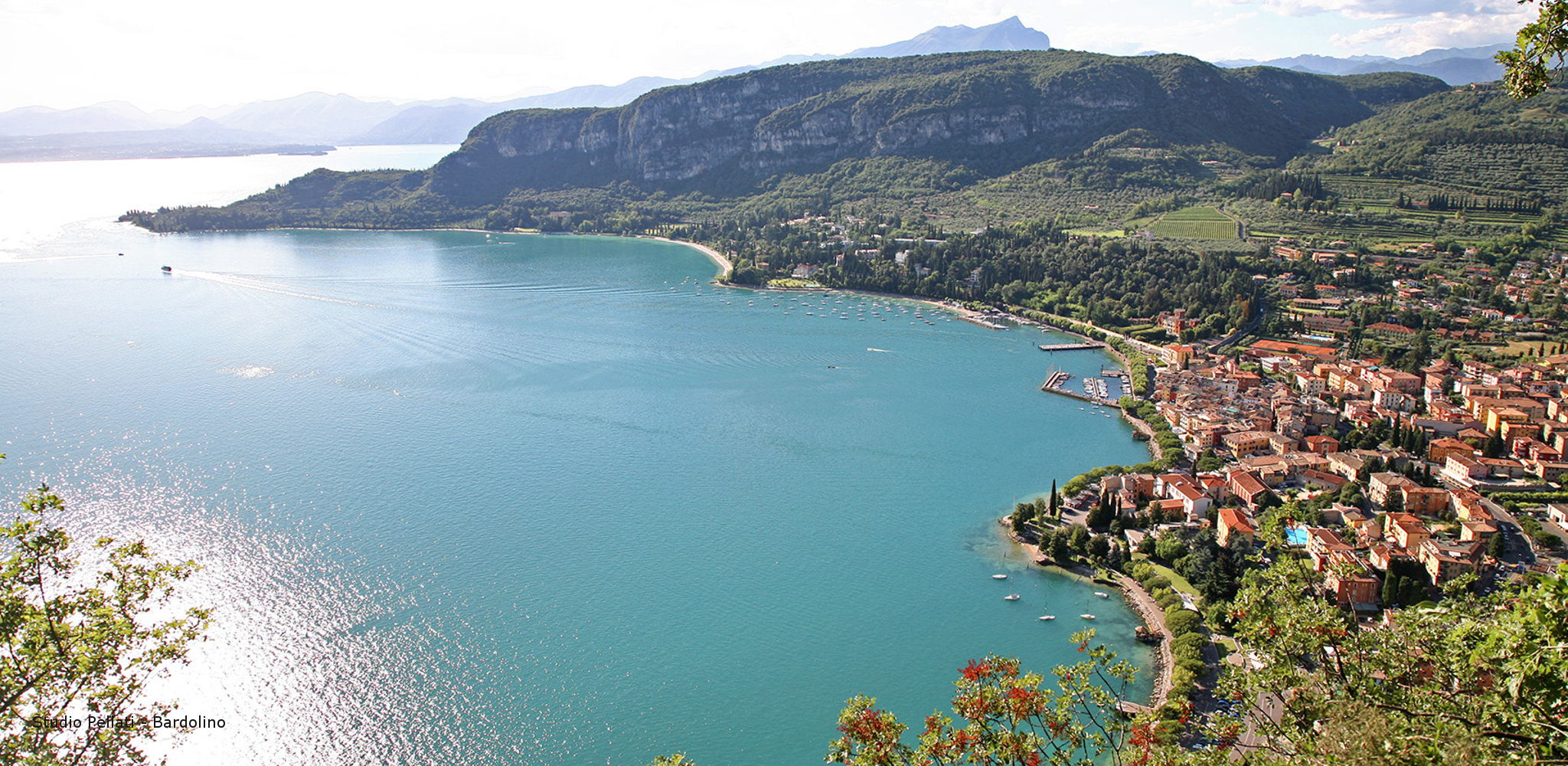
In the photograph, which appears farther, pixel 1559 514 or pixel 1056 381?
pixel 1056 381

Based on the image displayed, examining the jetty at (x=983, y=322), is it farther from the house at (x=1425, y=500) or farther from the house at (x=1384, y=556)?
the house at (x=1384, y=556)

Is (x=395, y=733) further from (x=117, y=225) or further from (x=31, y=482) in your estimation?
(x=117, y=225)

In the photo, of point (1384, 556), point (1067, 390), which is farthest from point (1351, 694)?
point (1067, 390)

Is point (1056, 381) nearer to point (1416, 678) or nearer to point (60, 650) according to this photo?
point (1416, 678)

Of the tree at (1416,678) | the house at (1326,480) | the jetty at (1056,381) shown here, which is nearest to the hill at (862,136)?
the jetty at (1056,381)

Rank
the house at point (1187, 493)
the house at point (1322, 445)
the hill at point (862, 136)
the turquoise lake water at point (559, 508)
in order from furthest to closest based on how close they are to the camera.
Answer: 1. the hill at point (862, 136)
2. the house at point (1322, 445)
3. the house at point (1187, 493)
4. the turquoise lake water at point (559, 508)

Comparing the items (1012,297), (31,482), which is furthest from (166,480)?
(1012,297)
